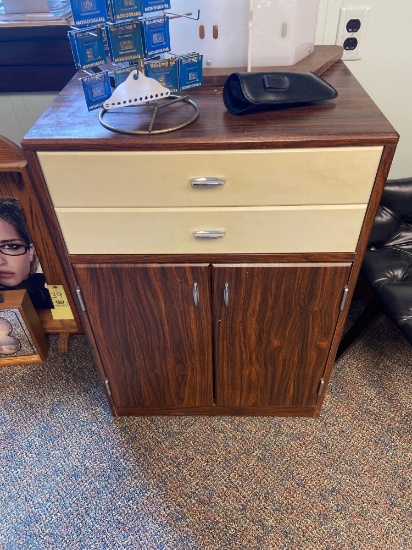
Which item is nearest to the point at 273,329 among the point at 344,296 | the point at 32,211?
the point at 344,296

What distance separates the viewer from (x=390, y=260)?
1246 millimetres

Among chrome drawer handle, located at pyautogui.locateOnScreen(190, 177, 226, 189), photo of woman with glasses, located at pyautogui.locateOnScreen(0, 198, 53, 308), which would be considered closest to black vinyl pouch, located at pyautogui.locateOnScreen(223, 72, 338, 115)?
chrome drawer handle, located at pyautogui.locateOnScreen(190, 177, 226, 189)

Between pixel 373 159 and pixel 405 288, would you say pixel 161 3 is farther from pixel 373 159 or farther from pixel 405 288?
pixel 405 288

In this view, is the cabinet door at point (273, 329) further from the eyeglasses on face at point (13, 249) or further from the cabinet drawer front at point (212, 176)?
the eyeglasses on face at point (13, 249)

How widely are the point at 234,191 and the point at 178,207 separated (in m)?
0.12

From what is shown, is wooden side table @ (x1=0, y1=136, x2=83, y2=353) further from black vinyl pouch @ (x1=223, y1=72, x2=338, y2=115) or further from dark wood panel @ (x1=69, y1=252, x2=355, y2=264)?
black vinyl pouch @ (x1=223, y1=72, x2=338, y2=115)

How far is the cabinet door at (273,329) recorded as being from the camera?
3.13 ft

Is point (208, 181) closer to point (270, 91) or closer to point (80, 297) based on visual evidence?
point (270, 91)

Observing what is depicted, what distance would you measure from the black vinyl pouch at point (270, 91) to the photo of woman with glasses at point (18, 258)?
70 centimetres

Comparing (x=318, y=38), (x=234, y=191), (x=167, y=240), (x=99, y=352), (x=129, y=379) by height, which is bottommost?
(x=129, y=379)

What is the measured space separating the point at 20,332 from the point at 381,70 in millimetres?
1343

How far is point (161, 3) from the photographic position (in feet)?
2.52

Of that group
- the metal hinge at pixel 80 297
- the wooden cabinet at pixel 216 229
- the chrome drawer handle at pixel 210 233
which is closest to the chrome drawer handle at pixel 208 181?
the wooden cabinet at pixel 216 229

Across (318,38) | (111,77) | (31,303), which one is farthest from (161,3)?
(31,303)
